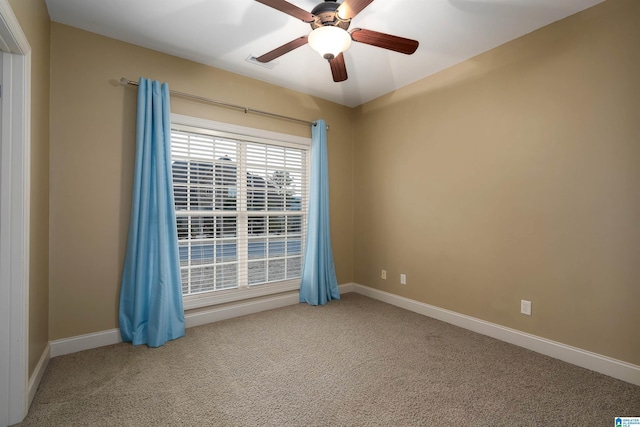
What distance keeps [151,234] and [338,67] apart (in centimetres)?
209

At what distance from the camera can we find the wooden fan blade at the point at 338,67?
221 centimetres

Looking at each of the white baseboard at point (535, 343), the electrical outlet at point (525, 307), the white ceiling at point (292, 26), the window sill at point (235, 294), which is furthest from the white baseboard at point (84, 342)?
the electrical outlet at point (525, 307)

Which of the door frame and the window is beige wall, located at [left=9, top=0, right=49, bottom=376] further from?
the window

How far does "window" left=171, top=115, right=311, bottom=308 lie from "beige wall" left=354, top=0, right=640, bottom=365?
1.30 metres

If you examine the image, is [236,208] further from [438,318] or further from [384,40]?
[438,318]

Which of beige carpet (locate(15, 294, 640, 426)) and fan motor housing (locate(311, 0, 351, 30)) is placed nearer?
beige carpet (locate(15, 294, 640, 426))

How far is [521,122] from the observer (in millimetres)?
2605

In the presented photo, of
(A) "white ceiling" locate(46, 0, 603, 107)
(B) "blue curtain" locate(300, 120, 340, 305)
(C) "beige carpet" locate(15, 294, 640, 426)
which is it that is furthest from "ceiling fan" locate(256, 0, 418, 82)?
(C) "beige carpet" locate(15, 294, 640, 426)

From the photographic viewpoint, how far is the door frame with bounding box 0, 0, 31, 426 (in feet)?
5.25

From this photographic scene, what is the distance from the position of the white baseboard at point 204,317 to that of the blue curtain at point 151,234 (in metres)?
0.15

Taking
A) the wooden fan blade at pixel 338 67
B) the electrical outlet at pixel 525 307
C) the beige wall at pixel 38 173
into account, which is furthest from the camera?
the electrical outlet at pixel 525 307

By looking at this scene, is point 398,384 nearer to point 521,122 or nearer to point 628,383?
point 628,383

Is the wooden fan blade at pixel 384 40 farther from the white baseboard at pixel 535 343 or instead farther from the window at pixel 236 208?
the white baseboard at pixel 535 343

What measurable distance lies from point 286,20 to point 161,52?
1.31 m
